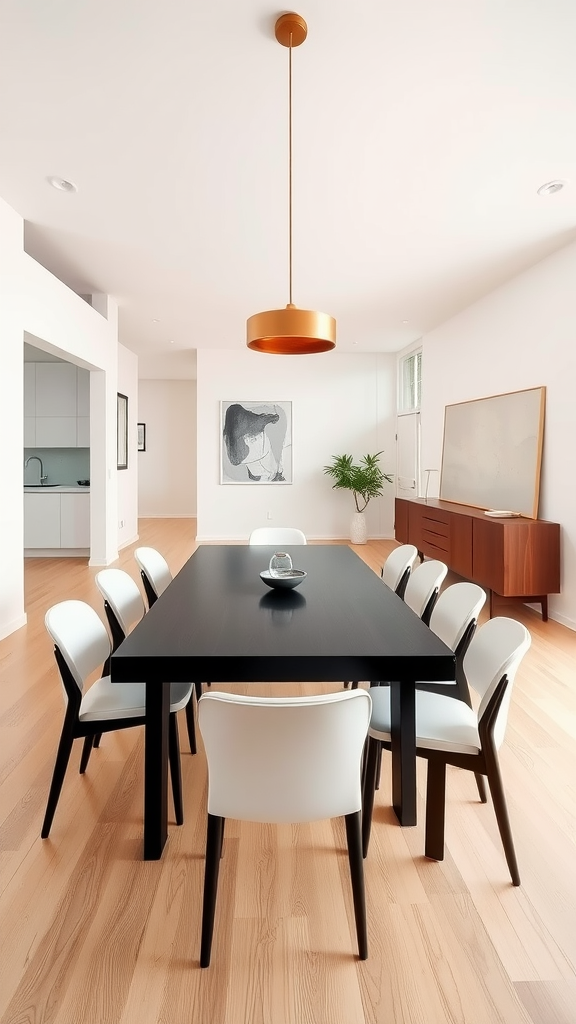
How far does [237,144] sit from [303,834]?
3.36 meters

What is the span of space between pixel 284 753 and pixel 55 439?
Answer: 730 centimetres

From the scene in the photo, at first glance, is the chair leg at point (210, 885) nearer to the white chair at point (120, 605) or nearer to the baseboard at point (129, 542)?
the white chair at point (120, 605)

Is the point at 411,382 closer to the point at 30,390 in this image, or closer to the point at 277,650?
the point at 30,390

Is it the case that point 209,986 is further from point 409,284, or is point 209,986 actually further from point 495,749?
point 409,284

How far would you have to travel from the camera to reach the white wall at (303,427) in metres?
8.94

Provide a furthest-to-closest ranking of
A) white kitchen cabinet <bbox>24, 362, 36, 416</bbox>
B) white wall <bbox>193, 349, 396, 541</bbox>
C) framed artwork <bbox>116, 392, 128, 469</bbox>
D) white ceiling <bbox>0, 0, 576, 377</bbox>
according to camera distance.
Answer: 1. white wall <bbox>193, 349, 396, 541</bbox>
2. framed artwork <bbox>116, 392, 128, 469</bbox>
3. white kitchen cabinet <bbox>24, 362, 36, 416</bbox>
4. white ceiling <bbox>0, 0, 576, 377</bbox>

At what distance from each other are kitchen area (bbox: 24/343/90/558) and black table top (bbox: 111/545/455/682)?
540cm

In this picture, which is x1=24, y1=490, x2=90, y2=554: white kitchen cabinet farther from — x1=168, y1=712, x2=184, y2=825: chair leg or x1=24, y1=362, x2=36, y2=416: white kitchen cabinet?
x1=168, y1=712, x2=184, y2=825: chair leg

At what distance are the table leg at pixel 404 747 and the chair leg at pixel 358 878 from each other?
1.24ft

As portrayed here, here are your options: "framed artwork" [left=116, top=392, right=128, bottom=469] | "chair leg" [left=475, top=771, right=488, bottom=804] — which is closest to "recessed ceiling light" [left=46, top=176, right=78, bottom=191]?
"chair leg" [left=475, top=771, right=488, bottom=804]

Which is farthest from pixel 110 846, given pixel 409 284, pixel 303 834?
pixel 409 284

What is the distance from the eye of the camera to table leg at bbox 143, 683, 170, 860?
1.81 meters

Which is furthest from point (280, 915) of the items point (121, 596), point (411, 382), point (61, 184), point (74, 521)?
point (411, 382)

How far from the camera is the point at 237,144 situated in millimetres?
3207
